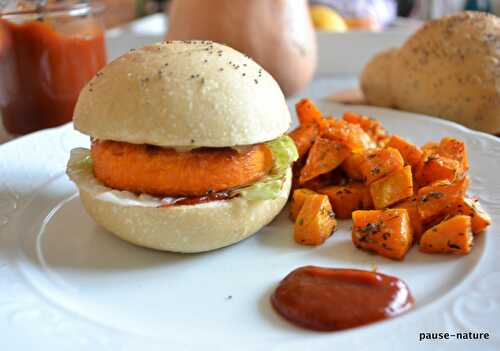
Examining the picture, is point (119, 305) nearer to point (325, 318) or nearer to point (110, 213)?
point (110, 213)

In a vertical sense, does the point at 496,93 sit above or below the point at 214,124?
below

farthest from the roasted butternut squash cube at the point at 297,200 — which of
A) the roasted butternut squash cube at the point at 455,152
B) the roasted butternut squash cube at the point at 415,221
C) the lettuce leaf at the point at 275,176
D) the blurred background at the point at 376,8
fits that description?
the blurred background at the point at 376,8

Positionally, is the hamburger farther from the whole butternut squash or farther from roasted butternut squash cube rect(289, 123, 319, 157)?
the whole butternut squash

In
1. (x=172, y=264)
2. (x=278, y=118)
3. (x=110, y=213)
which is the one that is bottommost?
(x=172, y=264)

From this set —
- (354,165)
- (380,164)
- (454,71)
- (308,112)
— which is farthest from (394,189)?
(454,71)

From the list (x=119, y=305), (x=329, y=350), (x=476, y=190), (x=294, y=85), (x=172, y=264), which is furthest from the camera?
(x=294, y=85)

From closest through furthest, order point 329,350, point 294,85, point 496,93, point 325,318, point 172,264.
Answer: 1. point 329,350
2. point 325,318
3. point 172,264
4. point 496,93
5. point 294,85

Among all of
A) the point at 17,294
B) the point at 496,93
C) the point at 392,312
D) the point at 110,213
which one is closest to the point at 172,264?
the point at 110,213
